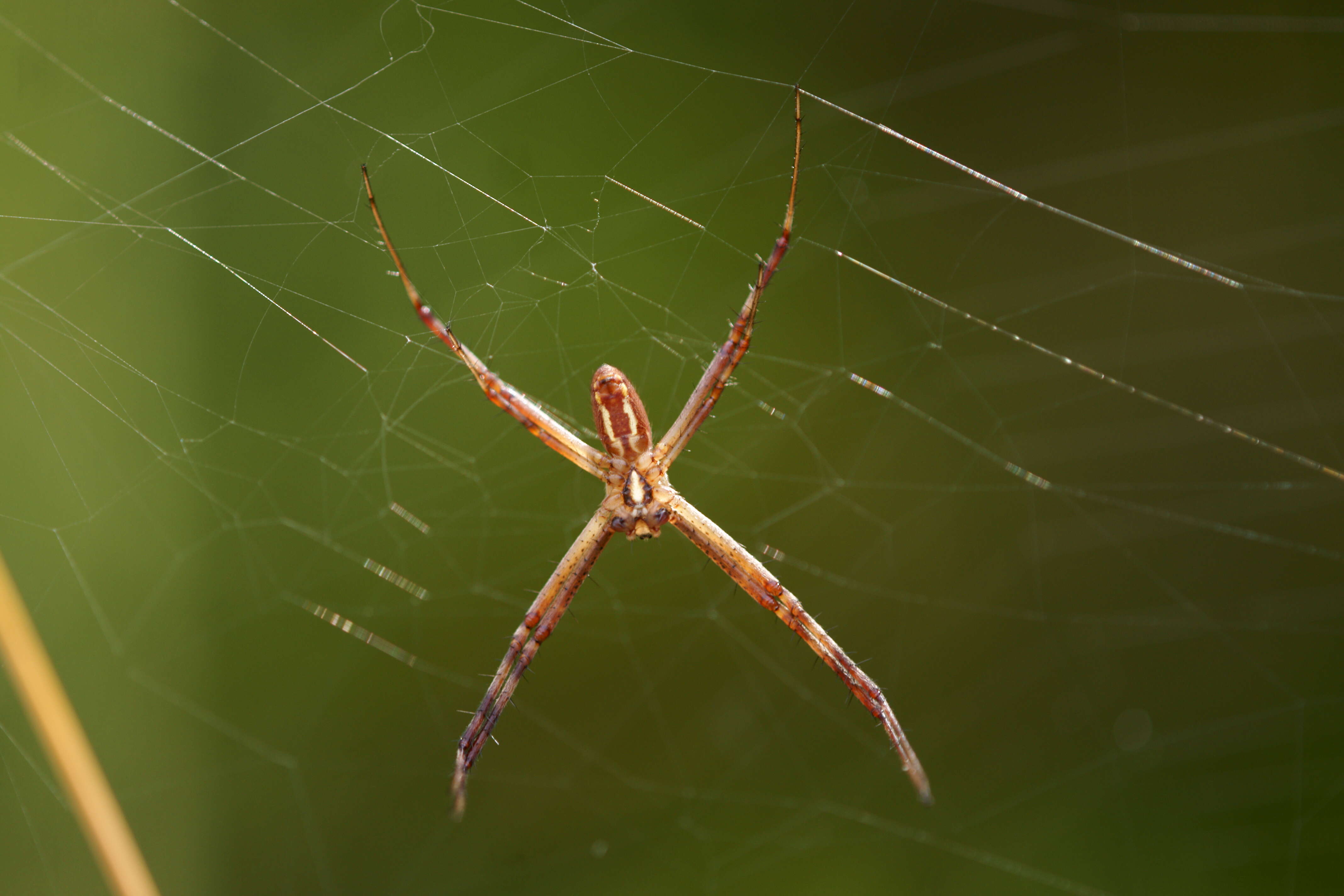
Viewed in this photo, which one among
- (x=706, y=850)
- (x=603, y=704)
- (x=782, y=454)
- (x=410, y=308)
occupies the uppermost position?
(x=410, y=308)

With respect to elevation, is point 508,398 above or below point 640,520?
above

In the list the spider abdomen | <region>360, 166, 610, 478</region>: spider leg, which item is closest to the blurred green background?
<region>360, 166, 610, 478</region>: spider leg

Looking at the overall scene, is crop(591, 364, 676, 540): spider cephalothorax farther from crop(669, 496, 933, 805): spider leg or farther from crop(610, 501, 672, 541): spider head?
crop(669, 496, 933, 805): spider leg

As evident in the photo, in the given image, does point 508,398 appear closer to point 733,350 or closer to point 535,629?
point 733,350

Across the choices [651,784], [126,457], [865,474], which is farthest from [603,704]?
[126,457]

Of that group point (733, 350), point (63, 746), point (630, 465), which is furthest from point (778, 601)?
point (63, 746)

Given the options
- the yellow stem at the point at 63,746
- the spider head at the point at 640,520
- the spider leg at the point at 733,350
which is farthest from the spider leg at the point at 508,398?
the yellow stem at the point at 63,746

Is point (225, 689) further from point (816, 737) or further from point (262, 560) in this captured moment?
point (816, 737)
